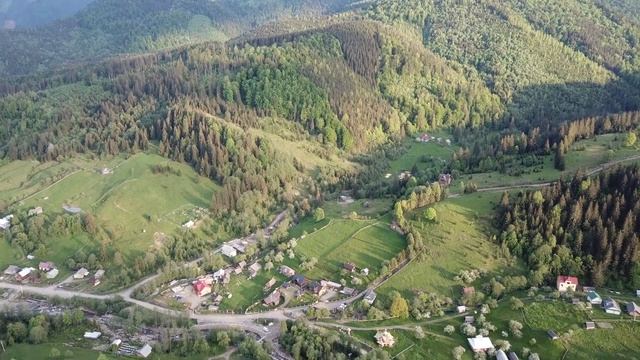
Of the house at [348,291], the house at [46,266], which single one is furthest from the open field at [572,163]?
the house at [46,266]

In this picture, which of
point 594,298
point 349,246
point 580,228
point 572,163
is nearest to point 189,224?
point 349,246

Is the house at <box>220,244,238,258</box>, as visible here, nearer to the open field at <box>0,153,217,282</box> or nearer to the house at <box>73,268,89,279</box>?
the open field at <box>0,153,217,282</box>

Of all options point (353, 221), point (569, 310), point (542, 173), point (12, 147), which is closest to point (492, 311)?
point (569, 310)

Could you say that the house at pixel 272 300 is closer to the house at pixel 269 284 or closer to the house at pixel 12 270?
the house at pixel 269 284

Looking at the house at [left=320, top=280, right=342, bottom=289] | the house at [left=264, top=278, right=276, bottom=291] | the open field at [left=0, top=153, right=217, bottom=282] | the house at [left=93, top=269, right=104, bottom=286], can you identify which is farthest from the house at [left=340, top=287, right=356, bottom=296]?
the house at [left=93, top=269, right=104, bottom=286]

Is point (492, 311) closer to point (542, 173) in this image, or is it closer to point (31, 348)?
point (542, 173)
